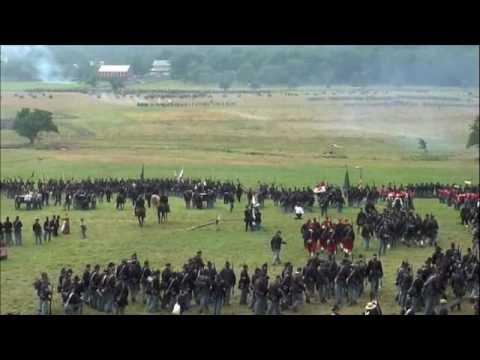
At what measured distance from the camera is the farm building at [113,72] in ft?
322

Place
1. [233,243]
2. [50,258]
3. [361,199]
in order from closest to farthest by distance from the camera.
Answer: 1. [50,258]
2. [233,243]
3. [361,199]

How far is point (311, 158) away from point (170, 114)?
2541 centimetres

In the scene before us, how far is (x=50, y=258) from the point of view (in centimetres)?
2677

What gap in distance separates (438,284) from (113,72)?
3340 inches

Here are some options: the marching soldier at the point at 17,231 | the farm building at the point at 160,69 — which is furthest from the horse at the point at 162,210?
the farm building at the point at 160,69

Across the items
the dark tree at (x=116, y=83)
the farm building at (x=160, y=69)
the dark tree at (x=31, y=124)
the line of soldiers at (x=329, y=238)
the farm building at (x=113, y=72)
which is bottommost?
the line of soldiers at (x=329, y=238)

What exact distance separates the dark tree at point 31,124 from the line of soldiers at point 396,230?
134ft

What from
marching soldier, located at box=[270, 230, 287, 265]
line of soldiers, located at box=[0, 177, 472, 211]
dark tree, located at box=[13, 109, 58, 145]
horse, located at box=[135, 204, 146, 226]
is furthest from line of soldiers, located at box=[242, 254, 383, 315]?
dark tree, located at box=[13, 109, 58, 145]

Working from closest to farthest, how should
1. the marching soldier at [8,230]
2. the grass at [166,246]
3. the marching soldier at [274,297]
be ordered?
the marching soldier at [274,297]
the grass at [166,246]
the marching soldier at [8,230]

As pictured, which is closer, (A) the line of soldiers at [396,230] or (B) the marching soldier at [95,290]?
(B) the marching soldier at [95,290]

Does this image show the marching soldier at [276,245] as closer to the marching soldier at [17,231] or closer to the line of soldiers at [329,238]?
the line of soldiers at [329,238]

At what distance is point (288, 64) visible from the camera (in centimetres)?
11131

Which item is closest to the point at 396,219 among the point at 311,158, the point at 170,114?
the point at 311,158
